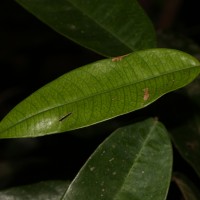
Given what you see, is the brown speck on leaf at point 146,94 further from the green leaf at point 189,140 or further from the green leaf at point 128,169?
the green leaf at point 189,140

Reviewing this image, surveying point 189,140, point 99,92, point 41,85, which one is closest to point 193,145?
point 189,140

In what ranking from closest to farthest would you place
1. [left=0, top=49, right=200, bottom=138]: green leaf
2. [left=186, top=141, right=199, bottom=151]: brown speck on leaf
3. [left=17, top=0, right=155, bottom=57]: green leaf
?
[left=0, top=49, right=200, bottom=138]: green leaf → [left=17, top=0, right=155, bottom=57]: green leaf → [left=186, top=141, right=199, bottom=151]: brown speck on leaf

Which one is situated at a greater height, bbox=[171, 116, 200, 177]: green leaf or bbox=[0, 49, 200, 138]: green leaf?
bbox=[0, 49, 200, 138]: green leaf

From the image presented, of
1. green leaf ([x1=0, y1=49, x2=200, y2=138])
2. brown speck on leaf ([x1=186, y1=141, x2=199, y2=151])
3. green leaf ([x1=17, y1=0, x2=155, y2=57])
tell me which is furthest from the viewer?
brown speck on leaf ([x1=186, y1=141, x2=199, y2=151])

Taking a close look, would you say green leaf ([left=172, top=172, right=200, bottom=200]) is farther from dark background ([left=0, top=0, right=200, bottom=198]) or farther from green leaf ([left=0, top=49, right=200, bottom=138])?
green leaf ([left=0, top=49, right=200, bottom=138])

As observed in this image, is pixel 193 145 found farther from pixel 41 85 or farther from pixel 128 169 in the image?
pixel 41 85

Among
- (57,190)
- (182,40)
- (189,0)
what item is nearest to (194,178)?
(57,190)

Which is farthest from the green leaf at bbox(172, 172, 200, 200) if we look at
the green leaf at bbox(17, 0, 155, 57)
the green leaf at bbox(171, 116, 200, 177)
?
the green leaf at bbox(17, 0, 155, 57)
